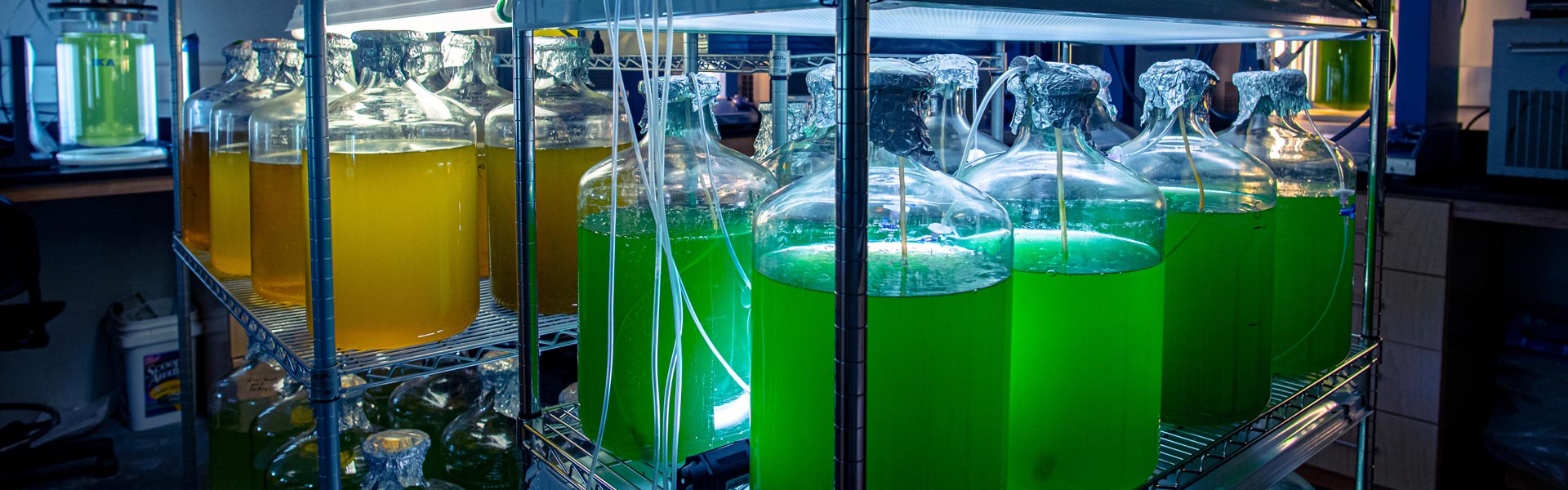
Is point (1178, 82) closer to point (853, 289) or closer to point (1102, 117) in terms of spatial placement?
point (1102, 117)

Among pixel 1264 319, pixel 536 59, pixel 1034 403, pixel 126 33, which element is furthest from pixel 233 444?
pixel 126 33

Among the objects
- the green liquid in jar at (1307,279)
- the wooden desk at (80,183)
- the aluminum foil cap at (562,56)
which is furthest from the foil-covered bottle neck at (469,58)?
the wooden desk at (80,183)

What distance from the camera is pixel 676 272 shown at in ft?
2.41

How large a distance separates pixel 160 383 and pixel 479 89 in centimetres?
262

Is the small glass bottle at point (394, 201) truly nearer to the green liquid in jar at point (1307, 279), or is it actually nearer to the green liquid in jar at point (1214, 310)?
the green liquid in jar at point (1214, 310)

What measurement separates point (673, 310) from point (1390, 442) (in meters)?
2.45

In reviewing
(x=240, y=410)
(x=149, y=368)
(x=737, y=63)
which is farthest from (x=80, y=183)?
(x=737, y=63)

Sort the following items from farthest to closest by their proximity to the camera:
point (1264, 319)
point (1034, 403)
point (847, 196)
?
1. point (1264, 319)
2. point (1034, 403)
3. point (847, 196)

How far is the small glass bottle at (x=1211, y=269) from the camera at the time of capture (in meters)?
0.88

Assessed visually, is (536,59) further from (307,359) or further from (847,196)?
(847,196)

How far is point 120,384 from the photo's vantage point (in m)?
3.36

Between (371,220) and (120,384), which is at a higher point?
(371,220)

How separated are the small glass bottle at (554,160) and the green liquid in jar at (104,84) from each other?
7.72ft

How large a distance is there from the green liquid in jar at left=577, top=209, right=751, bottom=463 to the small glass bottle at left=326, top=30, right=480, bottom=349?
0.84ft
